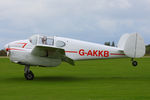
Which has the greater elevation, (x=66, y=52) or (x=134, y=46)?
(x=134, y=46)

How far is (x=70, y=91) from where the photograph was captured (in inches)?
411

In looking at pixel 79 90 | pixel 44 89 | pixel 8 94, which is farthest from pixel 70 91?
pixel 8 94

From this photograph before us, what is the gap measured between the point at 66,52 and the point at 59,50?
1736mm

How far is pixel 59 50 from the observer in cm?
1322

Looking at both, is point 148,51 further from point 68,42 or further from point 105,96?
point 105,96

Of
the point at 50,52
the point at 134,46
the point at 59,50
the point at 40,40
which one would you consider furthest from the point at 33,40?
the point at 134,46

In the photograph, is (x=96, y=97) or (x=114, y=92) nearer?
(x=96, y=97)

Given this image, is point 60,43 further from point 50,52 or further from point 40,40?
point 40,40

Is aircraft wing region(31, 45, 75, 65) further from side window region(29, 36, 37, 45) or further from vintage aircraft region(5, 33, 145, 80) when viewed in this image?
side window region(29, 36, 37, 45)

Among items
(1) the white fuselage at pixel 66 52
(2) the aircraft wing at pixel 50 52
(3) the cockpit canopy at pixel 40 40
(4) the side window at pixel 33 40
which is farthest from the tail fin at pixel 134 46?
(4) the side window at pixel 33 40

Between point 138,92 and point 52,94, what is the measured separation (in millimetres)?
3502

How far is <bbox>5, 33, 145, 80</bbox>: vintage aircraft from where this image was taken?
1361 cm

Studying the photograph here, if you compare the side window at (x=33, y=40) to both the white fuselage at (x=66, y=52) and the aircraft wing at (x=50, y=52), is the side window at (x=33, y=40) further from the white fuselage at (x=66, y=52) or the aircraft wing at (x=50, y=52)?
the aircraft wing at (x=50, y=52)

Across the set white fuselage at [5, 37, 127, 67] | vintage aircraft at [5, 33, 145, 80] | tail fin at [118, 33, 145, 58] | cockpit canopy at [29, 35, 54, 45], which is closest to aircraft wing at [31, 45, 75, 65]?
vintage aircraft at [5, 33, 145, 80]
